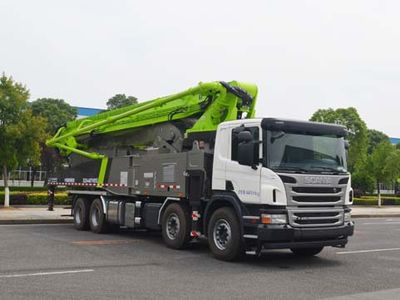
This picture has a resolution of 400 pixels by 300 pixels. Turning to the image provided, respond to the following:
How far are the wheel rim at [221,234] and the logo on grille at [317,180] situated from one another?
5.61ft

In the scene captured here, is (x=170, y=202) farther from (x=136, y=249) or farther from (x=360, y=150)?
(x=360, y=150)

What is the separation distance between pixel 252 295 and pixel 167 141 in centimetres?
649

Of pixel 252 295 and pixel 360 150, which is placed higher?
pixel 360 150

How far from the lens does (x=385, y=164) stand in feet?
138

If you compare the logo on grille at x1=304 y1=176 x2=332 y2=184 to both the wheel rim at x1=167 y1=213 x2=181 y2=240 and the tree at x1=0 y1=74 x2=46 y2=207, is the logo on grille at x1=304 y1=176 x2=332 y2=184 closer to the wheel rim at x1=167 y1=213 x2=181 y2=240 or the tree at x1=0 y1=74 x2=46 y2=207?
the wheel rim at x1=167 y1=213 x2=181 y2=240

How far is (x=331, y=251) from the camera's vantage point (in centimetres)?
1247

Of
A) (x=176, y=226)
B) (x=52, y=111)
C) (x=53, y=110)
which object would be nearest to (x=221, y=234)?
(x=176, y=226)

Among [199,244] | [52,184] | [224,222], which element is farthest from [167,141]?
[52,184]

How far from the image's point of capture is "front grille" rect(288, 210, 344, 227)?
9711 mm

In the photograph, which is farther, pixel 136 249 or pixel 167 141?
pixel 167 141

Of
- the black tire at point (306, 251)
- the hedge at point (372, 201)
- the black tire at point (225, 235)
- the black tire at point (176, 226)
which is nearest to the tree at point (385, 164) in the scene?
the hedge at point (372, 201)

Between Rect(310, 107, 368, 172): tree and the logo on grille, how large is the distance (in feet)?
130

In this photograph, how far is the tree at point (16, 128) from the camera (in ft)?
71.1

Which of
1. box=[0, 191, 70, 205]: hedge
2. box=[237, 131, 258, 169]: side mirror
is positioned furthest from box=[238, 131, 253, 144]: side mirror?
box=[0, 191, 70, 205]: hedge
